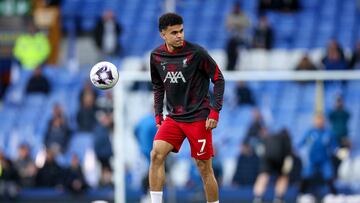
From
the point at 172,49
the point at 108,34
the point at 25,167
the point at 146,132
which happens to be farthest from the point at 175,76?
the point at 108,34

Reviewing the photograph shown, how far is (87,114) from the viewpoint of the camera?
22609 mm

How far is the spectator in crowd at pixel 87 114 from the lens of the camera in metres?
22.5

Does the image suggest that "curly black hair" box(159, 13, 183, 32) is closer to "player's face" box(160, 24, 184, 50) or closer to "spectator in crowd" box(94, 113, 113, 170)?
"player's face" box(160, 24, 184, 50)

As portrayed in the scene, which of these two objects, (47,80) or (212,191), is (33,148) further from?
(212,191)

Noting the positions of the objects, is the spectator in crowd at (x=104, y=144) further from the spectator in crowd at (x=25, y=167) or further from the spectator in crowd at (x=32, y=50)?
the spectator in crowd at (x=32, y=50)

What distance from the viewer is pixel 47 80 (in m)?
25.4

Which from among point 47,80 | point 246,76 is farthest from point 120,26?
point 246,76

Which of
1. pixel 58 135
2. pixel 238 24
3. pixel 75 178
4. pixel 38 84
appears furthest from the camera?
pixel 238 24

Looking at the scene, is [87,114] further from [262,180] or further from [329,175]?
[329,175]

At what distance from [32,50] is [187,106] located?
15.4m

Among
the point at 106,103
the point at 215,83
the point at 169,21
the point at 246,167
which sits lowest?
the point at 246,167

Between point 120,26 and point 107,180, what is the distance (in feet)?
20.4

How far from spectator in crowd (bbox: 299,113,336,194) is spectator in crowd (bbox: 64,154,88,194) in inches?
199

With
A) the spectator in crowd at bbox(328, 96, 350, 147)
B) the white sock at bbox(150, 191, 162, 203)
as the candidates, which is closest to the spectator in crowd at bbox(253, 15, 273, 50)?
the spectator in crowd at bbox(328, 96, 350, 147)
